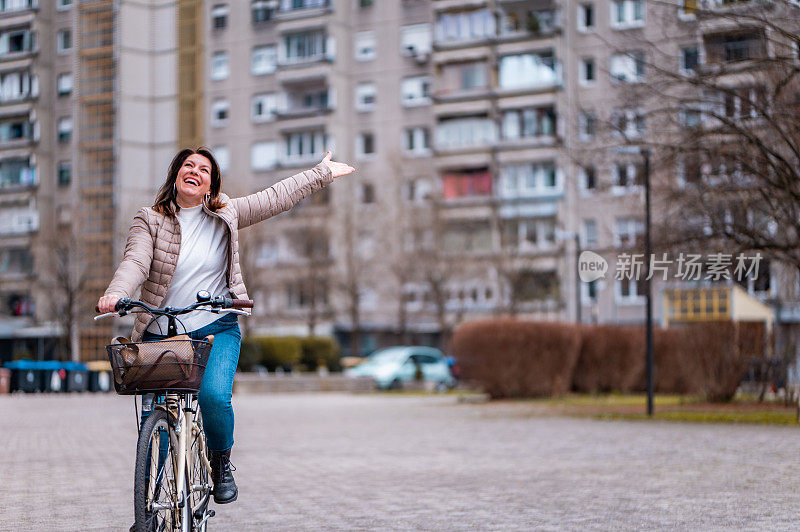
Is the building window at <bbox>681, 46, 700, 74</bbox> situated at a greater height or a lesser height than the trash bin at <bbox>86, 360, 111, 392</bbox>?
greater

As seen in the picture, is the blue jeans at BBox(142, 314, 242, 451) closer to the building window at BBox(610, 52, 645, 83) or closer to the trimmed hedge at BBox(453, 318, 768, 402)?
the building window at BBox(610, 52, 645, 83)

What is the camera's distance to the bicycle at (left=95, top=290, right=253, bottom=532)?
5.30 m

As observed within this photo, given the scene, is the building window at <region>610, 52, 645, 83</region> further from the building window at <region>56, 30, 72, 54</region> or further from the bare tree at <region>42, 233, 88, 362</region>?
the bare tree at <region>42, 233, 88, 362</region>

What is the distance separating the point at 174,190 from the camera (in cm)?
610

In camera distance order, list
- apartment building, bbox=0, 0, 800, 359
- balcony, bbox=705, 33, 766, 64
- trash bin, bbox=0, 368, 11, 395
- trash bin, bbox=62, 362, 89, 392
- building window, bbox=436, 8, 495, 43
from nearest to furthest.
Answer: balcony, bbox=705, 33, 766, 64 < trash bin, bbox=0, 368, 11, 395 < trash bin, bbox=62, 362, 89, 392 < apartment building, bbox=0, 0, 800, 359 < building window, bbox=436, 8, 495, 43

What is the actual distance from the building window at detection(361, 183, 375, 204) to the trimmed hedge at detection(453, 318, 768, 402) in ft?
133

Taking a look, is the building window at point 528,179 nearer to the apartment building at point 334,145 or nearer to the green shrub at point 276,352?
the apartment building at point 334,145

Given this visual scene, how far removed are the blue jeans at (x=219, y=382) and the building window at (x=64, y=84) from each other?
50.4 meters

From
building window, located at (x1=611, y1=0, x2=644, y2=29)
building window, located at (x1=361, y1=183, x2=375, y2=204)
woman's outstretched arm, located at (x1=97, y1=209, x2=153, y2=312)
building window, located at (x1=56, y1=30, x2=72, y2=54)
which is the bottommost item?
woman's outstretched arm, located at (x1=97, y1=209, x2=153, y2=312)

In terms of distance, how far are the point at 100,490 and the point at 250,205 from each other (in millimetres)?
4355

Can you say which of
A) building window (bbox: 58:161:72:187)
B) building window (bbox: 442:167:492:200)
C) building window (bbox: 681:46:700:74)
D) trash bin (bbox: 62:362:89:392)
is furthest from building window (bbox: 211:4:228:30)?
building window (bbox: 681:46:700:74)

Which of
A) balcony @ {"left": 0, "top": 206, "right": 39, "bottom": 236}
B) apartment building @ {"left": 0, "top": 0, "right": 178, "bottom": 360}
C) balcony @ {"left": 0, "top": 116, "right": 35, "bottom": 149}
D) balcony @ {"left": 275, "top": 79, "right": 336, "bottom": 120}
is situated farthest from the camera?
balcony @ {"left": 275, "top": 79, "right": 336, "bottom": 120}

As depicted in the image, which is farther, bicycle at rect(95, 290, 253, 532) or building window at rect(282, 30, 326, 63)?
building window at rect(282, 30, 326, 63)

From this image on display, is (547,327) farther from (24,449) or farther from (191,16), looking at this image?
(191,16)
